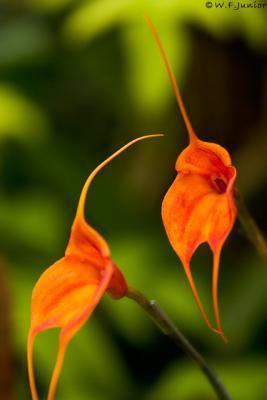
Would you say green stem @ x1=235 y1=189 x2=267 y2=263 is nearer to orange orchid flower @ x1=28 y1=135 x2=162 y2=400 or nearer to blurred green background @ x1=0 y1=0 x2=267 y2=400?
orange orchid flower @ x1=28 y1=135 x2=162 y2=400

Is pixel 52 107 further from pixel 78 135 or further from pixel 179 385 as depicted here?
pixel 179 385

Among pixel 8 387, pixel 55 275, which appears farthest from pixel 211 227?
pixel 8 387

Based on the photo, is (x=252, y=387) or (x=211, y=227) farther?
(x=252, y=387)

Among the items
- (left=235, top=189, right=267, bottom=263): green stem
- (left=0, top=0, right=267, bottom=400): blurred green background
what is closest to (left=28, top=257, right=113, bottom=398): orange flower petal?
(left=235, top=189, right=267, bottom=263): green stem

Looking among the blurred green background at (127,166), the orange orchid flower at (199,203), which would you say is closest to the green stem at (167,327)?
the orange orchid flower at (199,203)

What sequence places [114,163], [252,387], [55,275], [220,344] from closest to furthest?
[55,275] → [252,387] → [220,344] → [114,163]

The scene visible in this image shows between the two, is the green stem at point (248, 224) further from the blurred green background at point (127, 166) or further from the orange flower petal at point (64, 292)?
the blurred green background at point (127, 166)

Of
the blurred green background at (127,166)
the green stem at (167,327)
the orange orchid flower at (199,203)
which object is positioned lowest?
the blurred green background at (127,166)
